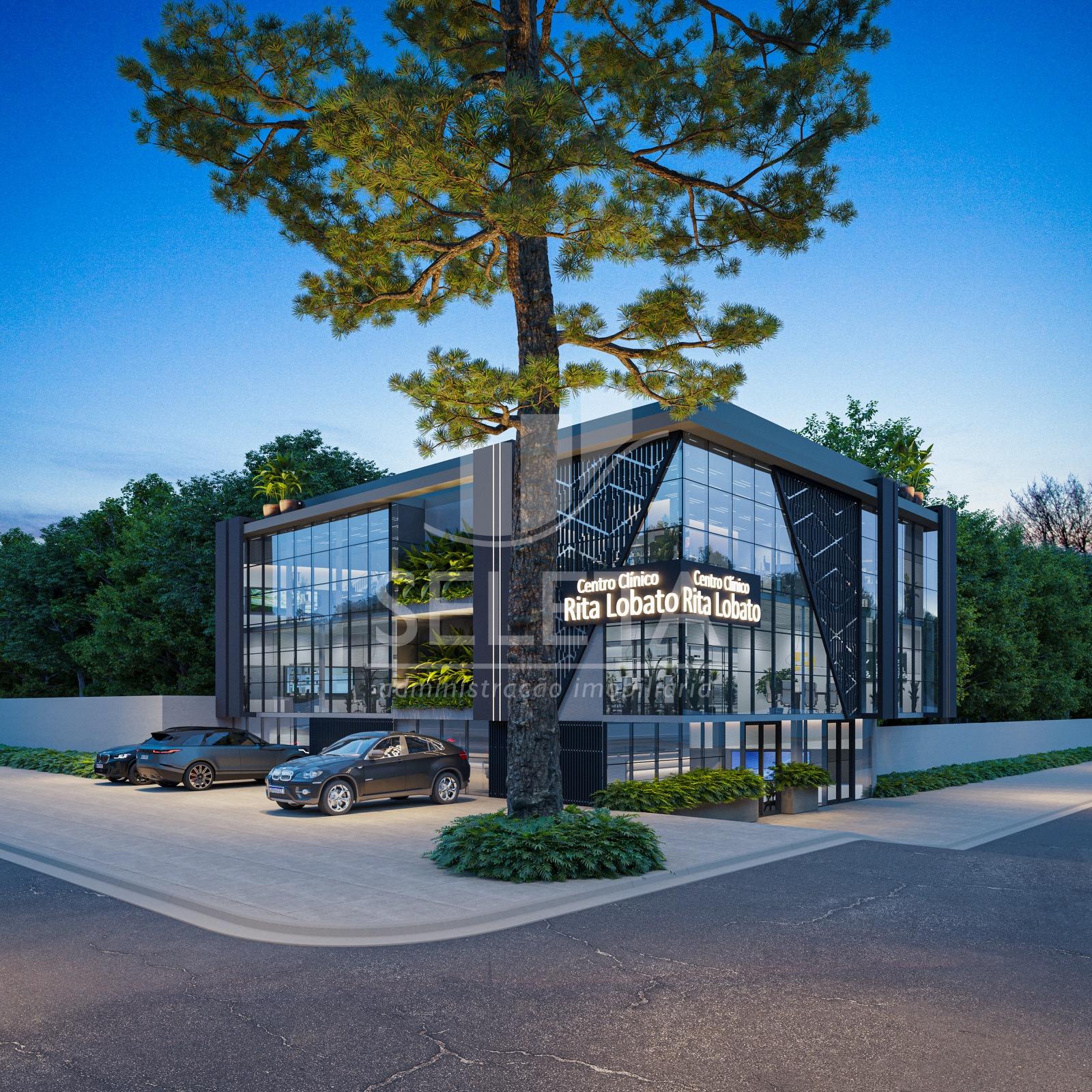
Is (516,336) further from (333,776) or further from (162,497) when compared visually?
(162,497)

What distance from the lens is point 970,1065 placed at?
219 inches

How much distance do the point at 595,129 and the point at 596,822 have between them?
812 cm

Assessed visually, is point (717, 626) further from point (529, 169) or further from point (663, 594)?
point (529, 169)

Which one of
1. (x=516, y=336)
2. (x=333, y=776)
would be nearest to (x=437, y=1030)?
(x=516, y=336)

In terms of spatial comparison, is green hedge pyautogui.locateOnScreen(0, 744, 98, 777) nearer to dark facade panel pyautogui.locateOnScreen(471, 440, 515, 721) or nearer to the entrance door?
dark facade panel pyautogui.locateOnScreen(471, 440, 515, 721)

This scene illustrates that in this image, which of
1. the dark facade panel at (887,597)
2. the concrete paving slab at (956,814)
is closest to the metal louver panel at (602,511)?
the concrete paving slab at (956,814)

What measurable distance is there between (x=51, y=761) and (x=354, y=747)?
1417cm

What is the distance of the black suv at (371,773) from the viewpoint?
17656 mm

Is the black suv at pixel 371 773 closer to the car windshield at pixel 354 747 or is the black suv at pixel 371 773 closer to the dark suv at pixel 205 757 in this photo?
the car windshield at pixel 354 747

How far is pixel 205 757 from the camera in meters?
22.5

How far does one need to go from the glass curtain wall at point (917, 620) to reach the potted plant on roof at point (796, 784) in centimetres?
589

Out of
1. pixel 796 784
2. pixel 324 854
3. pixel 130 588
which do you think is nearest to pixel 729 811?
pixel 796 784

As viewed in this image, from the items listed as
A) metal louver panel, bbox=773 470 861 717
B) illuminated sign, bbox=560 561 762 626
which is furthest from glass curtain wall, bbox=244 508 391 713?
metal louver panel, bbox=773 470 861 717

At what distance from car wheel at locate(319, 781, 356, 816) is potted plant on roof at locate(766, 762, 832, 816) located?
400 inches
